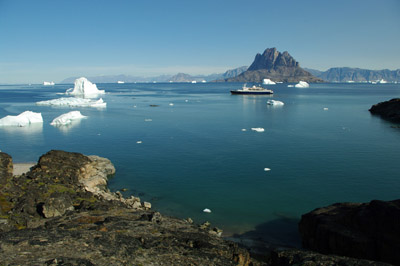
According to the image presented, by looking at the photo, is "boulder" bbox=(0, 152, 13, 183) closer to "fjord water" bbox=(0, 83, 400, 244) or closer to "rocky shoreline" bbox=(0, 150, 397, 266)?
"rocky shoreline" bbox=(0, 150, 397, 266)

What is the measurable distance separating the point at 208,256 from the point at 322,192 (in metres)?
15.1

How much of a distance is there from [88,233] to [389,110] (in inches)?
2958

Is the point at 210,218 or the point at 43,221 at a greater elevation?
the point at 43,221

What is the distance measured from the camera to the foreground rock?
35.6ft

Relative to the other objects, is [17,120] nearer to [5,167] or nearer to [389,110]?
[5,167]

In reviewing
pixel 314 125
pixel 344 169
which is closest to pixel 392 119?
pixel 314 125

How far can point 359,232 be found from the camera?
13.5m

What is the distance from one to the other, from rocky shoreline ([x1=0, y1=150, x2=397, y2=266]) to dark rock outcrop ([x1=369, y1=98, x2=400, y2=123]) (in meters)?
60.4

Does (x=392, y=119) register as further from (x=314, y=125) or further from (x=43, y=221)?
(x=43, y=221)

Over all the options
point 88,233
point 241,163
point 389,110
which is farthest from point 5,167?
point 389,110

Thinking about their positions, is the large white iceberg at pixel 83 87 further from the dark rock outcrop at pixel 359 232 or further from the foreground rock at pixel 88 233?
the dark rock outcrop at pixel 359 232

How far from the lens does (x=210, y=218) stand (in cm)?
1958

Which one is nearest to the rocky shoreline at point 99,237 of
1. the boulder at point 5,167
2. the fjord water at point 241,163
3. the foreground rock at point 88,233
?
the foreground rock at point 88,233

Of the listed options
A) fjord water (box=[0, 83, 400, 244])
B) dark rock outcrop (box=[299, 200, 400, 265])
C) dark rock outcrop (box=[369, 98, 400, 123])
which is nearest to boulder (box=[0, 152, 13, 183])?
fjord water (box=[0, 83, 400, 244])
